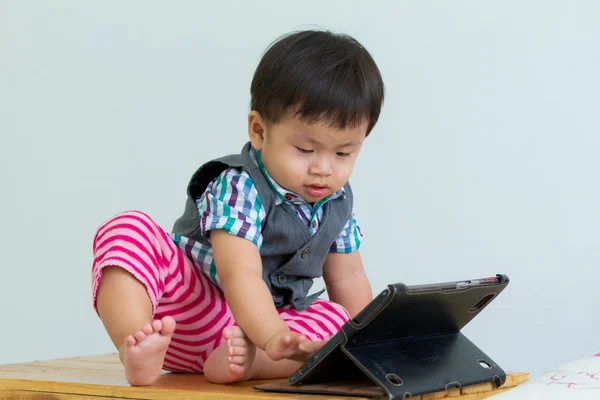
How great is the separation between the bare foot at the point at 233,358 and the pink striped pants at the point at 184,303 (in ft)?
0.39

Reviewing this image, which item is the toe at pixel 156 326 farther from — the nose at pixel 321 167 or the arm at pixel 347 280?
the arm at pixel 347 280

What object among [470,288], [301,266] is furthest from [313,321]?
[470,288]

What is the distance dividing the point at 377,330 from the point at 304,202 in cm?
31

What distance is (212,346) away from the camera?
4.18 ft

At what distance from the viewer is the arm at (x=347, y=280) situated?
4.59ft

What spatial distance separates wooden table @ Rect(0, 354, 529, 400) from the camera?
1017 mm

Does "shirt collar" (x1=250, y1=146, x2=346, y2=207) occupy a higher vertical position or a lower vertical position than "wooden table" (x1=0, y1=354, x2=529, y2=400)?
higher

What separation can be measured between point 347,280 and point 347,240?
65 millimetres

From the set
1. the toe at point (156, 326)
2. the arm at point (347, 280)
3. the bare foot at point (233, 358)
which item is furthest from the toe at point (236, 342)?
the arm at point (347, 280)

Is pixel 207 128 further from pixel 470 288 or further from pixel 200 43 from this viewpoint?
pixel 470 288

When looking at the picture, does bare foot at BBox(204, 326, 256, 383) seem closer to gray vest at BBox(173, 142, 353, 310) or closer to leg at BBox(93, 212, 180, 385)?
leg at BBox(93, 212, 180, 385)

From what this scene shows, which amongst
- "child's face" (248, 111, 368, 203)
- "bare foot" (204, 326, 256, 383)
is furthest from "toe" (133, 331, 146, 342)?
"child's face" (248, 111, 368, 203)

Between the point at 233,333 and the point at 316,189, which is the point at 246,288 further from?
the point at 316,189

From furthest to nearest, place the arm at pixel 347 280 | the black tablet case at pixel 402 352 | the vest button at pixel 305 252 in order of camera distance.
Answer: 1. the arm at pixel 347 280
2. the vest button at pixel 305 252
3. the black tablet case at pixel 402 352
